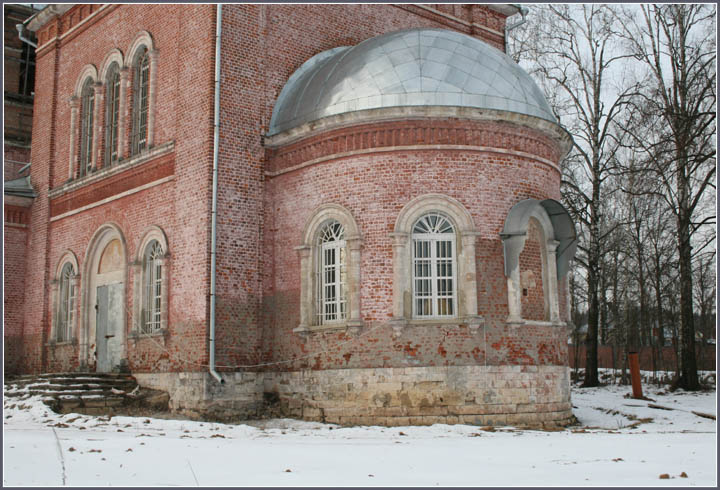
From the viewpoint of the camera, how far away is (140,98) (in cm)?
1905

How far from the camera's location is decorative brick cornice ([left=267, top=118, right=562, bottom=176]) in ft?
49.1

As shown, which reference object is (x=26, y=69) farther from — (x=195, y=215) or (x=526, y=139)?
(x=526, y=139)

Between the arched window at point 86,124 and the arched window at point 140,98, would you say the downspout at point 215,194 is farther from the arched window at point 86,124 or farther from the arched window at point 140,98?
the arched window at point 86,124

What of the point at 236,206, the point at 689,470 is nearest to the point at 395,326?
the point at 236,206

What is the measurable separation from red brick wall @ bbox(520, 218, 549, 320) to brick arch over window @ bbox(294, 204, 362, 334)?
3064mm

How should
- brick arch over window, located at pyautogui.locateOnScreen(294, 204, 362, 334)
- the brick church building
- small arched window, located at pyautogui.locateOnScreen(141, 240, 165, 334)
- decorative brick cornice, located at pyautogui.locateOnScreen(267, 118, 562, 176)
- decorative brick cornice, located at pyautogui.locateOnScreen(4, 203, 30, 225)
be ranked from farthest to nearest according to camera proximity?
1. decorative brick cornice, located at pyautogui.locateOnScreen(4, 203, 30, 225)
2. small arched window, located at pyautogui.locateOnScreen(141, 240, 165, 334)
3. decorative brick cornice, located at pyautogui.locateOnScreen(267, 118, 562, 176)
4. brick arch over window, located at pyautogui.locateOnScreen(294, 204, 362, 334)
5. the brick church building

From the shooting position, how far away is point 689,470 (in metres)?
8.59

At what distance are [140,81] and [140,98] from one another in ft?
1.41

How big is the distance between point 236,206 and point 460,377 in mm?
5500

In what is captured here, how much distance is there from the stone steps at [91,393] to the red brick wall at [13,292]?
A: 4.15 m

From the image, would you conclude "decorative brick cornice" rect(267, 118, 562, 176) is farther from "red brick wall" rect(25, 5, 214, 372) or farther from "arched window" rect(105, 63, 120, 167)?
"arched window" rect(105, 63, 120, 167)

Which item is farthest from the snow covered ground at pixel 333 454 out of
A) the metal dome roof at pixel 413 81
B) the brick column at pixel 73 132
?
the brick column at pixel 73 132

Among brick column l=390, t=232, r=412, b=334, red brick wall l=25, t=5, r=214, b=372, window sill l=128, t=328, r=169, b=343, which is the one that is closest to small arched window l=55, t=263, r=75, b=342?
red brick wall l=25, t=5, r=214, b=372

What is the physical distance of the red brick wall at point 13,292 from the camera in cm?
2177
